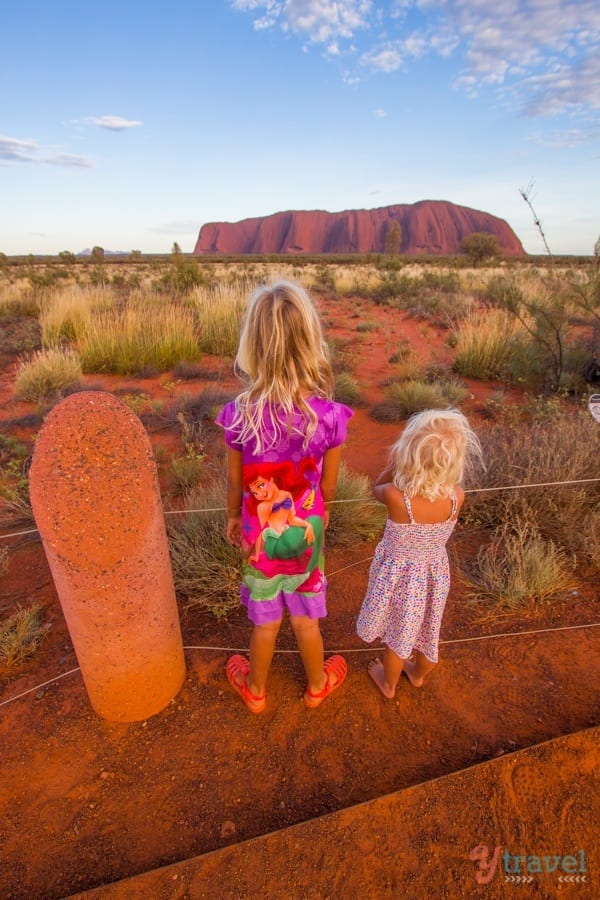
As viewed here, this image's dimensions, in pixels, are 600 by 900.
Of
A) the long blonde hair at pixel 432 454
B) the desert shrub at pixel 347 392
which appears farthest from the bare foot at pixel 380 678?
the desert shrub at pixel 347 392

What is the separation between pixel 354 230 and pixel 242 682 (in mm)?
102378

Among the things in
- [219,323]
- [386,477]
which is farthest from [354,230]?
[386,477]

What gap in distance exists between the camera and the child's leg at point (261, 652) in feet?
6.02

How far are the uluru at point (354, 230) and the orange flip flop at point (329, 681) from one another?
92493 millimetres

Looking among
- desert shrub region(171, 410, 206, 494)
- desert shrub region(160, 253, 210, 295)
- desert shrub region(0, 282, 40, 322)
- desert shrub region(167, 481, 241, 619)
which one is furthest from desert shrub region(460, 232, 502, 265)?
desert shrub region(167, 481, 241, 619)

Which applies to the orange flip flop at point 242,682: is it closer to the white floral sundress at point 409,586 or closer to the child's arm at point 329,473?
the white floral sundress at point 409,586

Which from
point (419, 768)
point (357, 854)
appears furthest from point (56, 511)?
point (419, 768)

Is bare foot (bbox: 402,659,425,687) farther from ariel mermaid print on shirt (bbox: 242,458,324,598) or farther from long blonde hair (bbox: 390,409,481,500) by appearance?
long blonde hair (bbox: 390,409,481,500)

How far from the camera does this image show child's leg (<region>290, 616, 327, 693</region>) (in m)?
1.85

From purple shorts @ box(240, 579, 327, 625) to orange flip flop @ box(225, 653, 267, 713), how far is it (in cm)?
50

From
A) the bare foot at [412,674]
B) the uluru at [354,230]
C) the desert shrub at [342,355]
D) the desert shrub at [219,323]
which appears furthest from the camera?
the uluru at [354,230]

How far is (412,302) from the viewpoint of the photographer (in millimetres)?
13117

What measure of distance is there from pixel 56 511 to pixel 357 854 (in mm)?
1538

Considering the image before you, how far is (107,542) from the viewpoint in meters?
1.61
